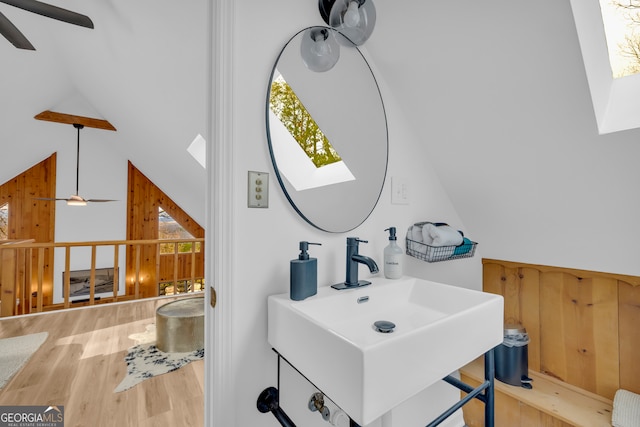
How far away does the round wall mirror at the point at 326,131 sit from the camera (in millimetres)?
992

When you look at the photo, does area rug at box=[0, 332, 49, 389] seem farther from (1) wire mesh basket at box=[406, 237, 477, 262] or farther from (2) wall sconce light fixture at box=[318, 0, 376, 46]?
(2) wall sconce light fixture at box=[318, 0, 376, 46]

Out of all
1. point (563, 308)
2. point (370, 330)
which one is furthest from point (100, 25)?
point (563, 308)

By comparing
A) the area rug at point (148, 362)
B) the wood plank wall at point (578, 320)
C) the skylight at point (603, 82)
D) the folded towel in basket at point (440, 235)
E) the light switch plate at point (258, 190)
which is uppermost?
the skylight at point (603, 82)

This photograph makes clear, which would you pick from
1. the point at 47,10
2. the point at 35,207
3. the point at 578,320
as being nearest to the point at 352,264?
the point at 578,320

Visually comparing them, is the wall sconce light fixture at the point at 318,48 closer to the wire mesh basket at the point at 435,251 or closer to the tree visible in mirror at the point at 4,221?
the wire mesh basket at the point at 435,251

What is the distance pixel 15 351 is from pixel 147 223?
133 inches

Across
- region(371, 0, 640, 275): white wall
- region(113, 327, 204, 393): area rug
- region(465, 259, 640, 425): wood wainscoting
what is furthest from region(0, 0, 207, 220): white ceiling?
region(465, 259, 640, 425): wood wainscoting

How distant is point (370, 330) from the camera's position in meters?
0.94

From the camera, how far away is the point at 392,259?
1180 mm

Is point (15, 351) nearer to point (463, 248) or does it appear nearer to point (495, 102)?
point (463, 248)

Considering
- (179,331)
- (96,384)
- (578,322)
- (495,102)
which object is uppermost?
(495,102)

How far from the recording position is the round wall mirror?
3.25 feet

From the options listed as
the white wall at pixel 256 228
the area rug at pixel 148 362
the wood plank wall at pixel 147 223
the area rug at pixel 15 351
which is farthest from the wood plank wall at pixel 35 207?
the white wall at pixel 256 228

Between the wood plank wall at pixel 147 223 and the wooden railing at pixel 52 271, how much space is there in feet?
0.06
